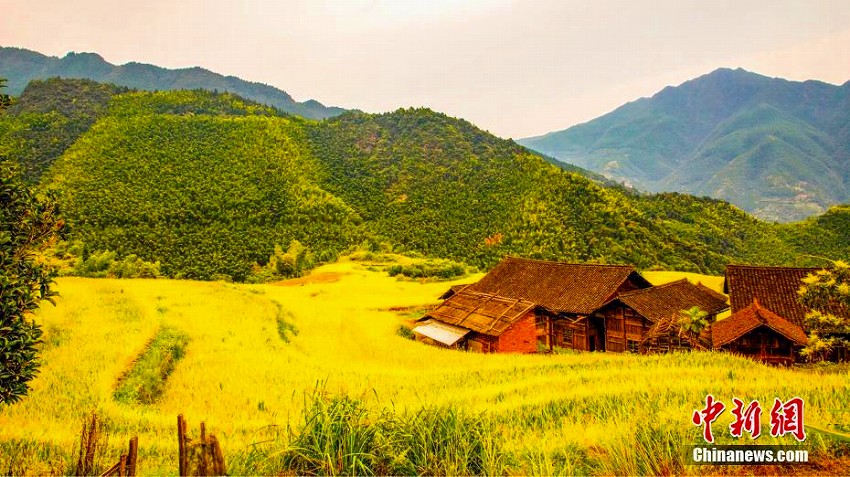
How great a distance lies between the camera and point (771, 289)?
21.8 m

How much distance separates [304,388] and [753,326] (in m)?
18.7

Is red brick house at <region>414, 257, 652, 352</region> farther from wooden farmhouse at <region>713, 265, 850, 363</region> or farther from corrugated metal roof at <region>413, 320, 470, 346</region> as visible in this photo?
wooden farmhouse at <region>713, 265, 850, 363</region>

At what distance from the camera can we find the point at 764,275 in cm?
2266

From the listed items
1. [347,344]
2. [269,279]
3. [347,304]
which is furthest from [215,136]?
[347,344]

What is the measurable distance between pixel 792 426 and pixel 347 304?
34014 mm

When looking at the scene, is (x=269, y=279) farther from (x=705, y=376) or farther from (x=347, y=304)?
(x=705, y=376)

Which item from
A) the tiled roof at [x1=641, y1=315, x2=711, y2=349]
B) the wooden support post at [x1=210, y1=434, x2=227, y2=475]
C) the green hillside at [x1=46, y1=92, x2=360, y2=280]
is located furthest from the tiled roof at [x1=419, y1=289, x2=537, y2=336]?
the green hillside at [x1=46, y1=92, x2=360, y2=280]

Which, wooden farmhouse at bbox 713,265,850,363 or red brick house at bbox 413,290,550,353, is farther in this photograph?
red brick house at bbox 413,290,550,353

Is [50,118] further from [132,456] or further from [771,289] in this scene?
[771,289]

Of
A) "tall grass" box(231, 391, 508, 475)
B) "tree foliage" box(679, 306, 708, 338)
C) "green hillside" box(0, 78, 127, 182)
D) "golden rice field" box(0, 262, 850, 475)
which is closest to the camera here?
"tall grass" box(231, 391, 508, 475)

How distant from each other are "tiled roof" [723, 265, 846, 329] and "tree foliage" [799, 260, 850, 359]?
3113 millimetres

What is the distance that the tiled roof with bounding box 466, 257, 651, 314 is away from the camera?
28.0 m

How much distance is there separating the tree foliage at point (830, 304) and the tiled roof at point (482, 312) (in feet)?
40.2

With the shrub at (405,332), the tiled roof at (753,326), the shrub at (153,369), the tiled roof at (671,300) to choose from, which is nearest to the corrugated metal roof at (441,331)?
the shrub at (405,332)
